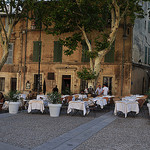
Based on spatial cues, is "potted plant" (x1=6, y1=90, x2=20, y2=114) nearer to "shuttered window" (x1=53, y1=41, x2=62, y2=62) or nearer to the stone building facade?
the stone building facade

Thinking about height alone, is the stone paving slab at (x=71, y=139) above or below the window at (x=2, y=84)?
below

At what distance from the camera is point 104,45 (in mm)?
17453

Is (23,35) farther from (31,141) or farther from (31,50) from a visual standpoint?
(31,141)

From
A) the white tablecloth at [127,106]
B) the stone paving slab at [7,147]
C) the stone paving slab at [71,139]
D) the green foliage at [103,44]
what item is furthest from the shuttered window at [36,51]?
the stone paving slab at [7,147]

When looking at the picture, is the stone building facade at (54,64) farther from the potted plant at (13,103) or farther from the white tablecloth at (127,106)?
the potted plant at (13,103)

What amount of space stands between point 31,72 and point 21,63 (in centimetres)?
146

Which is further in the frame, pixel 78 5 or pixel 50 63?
pixel 50 63

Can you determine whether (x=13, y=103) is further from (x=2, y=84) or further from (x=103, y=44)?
(x=2, y=84)

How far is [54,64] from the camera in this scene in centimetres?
2377

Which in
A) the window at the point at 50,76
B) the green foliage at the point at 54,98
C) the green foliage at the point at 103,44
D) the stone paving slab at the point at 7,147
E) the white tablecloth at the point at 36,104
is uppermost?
the green foliage at the point at 103,44

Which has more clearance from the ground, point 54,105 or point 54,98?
point 54,98

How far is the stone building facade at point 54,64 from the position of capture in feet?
71.2

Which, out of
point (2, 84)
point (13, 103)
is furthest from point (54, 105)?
point (2, 84)

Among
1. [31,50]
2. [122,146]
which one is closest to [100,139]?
[122,146]
